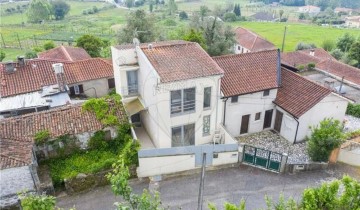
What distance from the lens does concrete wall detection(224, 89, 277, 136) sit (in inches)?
1201

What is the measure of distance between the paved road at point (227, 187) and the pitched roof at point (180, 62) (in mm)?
8410

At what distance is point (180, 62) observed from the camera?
26.9 metres

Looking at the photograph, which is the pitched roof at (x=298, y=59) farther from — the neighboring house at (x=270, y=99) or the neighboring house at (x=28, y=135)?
the neighboring house at (x=28, y=135)

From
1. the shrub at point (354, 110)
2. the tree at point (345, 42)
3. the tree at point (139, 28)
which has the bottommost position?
the tree at point (345, 42)

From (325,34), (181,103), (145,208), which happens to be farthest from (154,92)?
(325,34)

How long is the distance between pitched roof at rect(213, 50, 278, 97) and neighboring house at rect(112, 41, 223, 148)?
A: 3.22 m

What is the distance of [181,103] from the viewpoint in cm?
2641

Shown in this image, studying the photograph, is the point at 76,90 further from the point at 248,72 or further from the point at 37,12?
the point at 37,12

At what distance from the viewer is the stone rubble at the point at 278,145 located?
29.0 m

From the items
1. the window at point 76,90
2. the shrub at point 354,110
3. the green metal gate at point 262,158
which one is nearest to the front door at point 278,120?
the green metal gate at point 262,158

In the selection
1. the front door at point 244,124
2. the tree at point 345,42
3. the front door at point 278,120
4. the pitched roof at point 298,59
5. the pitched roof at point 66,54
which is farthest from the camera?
the tree at point 345,42

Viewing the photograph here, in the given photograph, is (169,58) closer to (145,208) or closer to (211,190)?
(211,190)

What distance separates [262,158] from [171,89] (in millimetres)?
9712

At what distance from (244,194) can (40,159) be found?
16.8 meters
